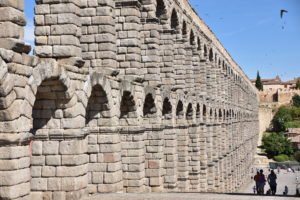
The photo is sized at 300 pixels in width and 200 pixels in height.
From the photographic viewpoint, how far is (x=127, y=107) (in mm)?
17109

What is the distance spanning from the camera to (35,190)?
1248cm

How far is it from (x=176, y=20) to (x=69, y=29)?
13520 millimetres

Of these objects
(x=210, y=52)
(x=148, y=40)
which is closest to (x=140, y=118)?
(x=148, y=40)

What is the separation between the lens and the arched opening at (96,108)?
1469 centimetres

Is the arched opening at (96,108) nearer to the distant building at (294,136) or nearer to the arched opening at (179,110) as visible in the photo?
the arched opening at (179,110)

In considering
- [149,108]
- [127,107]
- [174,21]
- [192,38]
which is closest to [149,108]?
[149,108]

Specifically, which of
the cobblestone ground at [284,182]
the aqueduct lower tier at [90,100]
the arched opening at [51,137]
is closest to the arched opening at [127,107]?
the aqueduct lower tier at [90,100]

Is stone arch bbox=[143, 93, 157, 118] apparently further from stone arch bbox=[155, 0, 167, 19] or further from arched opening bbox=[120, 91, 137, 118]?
stone arch bbox=[155, 0, 167, 19]

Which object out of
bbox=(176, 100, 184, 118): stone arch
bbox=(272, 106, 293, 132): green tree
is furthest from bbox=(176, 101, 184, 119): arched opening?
bbox=(272, 106, 293, 132): green tree

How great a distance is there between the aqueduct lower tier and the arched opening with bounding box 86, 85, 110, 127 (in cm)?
3

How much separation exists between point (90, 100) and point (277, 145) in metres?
67.5

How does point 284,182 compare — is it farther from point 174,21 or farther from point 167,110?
point 167,110

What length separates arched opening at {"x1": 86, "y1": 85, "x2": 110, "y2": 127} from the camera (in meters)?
14.7

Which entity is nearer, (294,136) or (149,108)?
(149,108)
